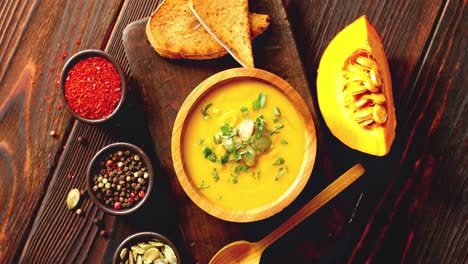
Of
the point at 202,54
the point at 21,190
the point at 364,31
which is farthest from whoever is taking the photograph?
the point at 21,190

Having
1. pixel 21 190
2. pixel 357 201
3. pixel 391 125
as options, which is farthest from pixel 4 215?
pixel 391 125

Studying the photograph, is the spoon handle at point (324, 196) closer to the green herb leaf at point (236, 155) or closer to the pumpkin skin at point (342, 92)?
the pumpkin skin at point (342, 92)

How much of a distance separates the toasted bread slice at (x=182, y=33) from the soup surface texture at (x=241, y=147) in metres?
0.16

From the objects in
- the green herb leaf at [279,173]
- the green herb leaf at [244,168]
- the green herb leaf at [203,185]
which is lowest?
the green herb leaf at [203,185]

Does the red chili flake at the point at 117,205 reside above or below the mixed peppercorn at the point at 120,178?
below

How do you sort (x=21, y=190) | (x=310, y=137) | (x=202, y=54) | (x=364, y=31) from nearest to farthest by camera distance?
1. (x=364, y=31)
2. (x=310, y=137)
3. (x=202, y=54)
4. (x=21, y=190)

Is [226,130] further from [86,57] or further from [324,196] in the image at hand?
[86,57]

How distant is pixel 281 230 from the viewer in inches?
70.1

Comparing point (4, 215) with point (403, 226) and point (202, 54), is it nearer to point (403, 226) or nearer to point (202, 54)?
point (202, 54)

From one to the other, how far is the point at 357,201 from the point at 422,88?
42 cm

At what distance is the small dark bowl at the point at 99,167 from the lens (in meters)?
1.82

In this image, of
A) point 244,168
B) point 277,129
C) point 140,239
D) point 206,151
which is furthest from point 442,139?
point 140,239

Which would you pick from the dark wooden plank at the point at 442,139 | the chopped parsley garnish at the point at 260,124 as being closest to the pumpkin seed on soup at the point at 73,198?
the chopped parsley garnish at the point at 260,124

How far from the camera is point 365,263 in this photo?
6.22 feet
